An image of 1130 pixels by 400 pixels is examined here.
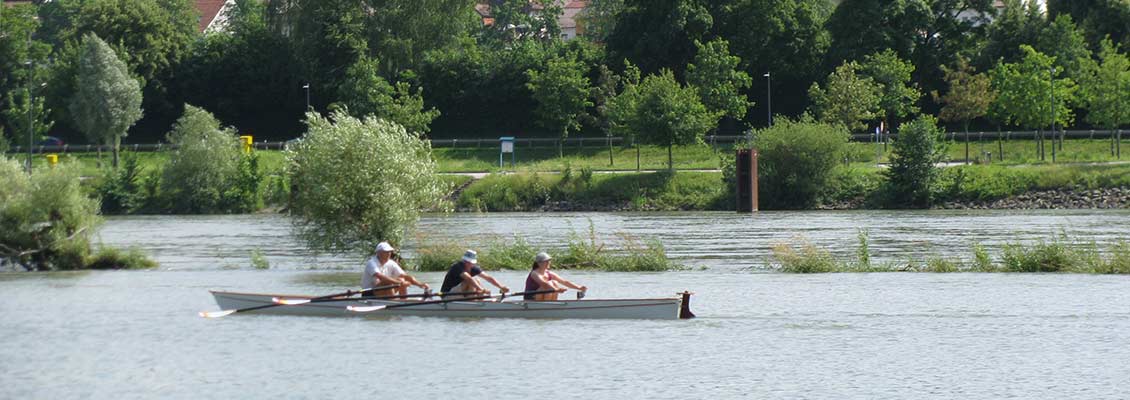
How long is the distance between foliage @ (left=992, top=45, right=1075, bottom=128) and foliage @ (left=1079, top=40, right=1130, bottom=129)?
4.15 feet

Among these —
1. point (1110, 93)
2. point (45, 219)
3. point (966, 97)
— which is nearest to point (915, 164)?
point (966, 97)

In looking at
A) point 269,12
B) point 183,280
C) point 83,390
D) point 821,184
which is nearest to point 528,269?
point 183,280

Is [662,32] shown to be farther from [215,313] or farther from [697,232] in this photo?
[215,313]

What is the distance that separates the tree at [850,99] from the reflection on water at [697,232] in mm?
14757

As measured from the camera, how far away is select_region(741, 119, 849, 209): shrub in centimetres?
8138

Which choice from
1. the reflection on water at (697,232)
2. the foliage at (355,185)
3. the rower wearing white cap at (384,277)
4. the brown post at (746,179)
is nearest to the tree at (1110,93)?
the reflection on water at (697,232)

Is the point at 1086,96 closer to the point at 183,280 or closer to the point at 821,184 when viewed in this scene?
the point at 821,184

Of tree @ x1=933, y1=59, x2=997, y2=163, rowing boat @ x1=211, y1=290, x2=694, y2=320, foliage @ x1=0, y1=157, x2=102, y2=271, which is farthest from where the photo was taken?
tree @ x1=933, y1=59, x2=997, y2=163

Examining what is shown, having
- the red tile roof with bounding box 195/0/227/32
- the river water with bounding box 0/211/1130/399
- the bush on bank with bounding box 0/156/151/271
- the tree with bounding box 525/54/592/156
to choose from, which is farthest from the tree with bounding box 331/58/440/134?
the red tile roof with bounding box 195/0/227/32

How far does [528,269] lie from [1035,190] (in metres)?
40.2

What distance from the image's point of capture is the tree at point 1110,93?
87.0 m

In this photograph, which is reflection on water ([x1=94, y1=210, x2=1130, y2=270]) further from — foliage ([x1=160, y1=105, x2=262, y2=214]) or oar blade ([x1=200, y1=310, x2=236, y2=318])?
oar blade ([x1=200, y1=310, x2=236, y2=318])

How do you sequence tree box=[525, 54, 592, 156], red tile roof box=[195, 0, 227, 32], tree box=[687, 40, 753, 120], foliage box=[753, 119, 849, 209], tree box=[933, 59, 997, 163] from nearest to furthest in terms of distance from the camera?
foliage box=[753, 119, 849, 209], tree box=[933, 59, 997, 163], tree box=[687, 40, 753, 120], tree box=[525, 54, 592, 156], red tile roof box=[195, 0, 227, 32]

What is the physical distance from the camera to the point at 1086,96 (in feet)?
294
